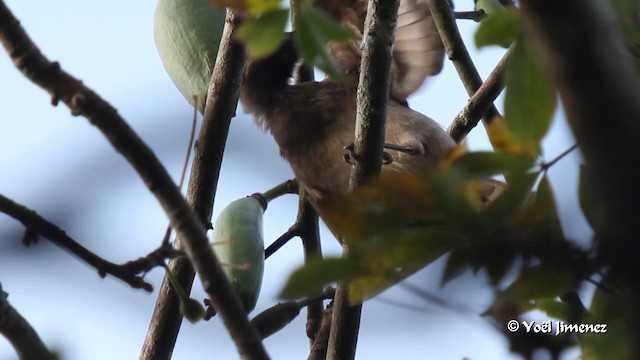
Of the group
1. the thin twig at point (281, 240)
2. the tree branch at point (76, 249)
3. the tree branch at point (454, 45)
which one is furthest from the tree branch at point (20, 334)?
the tree branch at point (454, 45)

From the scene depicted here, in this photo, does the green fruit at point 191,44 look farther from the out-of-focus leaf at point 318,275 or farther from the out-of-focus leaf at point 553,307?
the out-of-focus leaf at point 318,275

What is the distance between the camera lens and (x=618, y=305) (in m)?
0.80

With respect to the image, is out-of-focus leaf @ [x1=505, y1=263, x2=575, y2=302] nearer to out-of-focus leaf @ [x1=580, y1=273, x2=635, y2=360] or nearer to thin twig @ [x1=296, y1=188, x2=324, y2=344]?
out-of-focus leaf @ [x1=580, y1=273, x2=635, y2=360]

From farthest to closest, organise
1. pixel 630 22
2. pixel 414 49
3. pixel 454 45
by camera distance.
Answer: pixel 414 49 < pixel 454 45 < pixel 630 22

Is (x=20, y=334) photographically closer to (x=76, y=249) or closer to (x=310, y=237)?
(x=76, y=249)

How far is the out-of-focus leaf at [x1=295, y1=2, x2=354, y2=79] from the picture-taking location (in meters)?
0.79

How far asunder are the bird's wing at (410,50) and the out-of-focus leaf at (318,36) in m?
1.90

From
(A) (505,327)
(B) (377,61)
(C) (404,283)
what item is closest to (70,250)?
(C) (404,283)

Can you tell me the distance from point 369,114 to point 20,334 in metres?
1.06

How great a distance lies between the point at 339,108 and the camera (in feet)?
9.75

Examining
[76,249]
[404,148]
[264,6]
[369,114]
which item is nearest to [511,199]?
[264,6]

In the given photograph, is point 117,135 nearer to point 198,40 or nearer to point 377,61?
point 377,61

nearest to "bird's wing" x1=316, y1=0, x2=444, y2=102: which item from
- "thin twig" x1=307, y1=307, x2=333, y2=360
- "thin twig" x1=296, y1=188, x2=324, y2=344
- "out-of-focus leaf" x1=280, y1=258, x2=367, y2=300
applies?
"thin twig" x1=296, y1=188, x2=324, y2=344

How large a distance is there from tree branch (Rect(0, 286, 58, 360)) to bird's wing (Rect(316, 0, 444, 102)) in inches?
71.1
